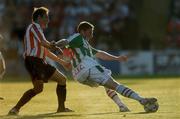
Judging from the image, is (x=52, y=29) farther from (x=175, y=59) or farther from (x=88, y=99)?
(x=88, y=99)

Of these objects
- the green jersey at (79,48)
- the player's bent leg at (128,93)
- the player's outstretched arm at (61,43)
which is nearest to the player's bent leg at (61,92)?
the green jersey at (79,48)

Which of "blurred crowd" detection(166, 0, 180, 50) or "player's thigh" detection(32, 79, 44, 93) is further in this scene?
"blurred crowd" detection(166, 0, 180, 50)

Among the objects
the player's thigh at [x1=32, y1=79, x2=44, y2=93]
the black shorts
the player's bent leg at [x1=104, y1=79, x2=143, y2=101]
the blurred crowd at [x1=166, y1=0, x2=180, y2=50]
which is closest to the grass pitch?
the player's bent leg at [x1=104, y1=79, x2=143, y2=101]

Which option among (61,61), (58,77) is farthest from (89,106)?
A: (61,61)

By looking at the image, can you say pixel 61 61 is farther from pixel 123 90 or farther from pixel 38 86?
pixel 123 90

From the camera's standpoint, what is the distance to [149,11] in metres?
37.8

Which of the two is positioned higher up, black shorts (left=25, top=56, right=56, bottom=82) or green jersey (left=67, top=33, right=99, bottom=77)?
green jersey (left=67, top=33, right=99, bottom=77)

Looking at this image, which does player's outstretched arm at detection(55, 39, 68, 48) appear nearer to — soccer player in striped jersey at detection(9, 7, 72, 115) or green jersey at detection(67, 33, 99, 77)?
green jersey at detection(67, 33, 99, 77)

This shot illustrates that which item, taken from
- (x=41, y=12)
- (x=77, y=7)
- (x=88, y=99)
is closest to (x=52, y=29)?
(x=77, y=7)

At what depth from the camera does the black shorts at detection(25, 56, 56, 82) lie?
577 inches

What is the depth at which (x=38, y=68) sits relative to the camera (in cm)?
1465

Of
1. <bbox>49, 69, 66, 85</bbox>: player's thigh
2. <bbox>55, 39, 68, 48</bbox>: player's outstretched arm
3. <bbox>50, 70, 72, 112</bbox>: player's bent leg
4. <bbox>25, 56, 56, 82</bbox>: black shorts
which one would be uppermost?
<bbox>55, 39, 68, 48</bbox>: player's outstretched arm

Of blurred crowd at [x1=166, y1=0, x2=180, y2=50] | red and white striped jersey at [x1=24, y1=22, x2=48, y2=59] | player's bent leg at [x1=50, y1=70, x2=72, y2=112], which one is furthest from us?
blurred crowd at [x1=166, y1=0, x2=180, y2=50]

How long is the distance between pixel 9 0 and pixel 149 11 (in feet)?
23.9
